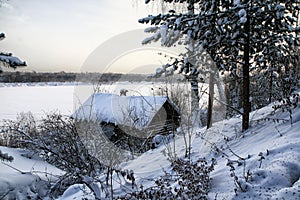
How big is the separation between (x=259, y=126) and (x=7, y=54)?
5.01 m

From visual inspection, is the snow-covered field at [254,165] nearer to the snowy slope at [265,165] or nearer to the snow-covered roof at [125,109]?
the snowy slope at [265,165]

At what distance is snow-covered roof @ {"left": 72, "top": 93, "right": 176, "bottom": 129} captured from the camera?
12.2 m

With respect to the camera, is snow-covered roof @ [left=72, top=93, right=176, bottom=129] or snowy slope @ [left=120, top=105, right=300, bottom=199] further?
snow-covered roof @ [left=72, top=93, right=176, bottom=129]

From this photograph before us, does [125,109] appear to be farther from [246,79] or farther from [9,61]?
[9,61]

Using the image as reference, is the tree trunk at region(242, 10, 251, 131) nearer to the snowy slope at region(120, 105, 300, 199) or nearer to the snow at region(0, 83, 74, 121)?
the snowy slope at region(120, 105, 300, 199)

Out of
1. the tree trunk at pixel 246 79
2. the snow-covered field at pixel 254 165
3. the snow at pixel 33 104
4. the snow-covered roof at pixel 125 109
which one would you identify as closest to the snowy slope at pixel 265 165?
the snow-covered field at pixel 254 165

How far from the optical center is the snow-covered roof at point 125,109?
12164 mm

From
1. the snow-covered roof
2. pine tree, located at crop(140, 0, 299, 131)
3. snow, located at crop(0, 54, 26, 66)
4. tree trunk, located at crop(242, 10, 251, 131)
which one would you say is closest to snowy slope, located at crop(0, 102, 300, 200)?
tree trunk, located at crop(242, 10, 251, 131)

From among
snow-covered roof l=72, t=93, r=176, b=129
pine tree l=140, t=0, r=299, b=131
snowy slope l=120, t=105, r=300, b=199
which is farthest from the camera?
snow-covered roof l=72, t=93, r=176, b=129

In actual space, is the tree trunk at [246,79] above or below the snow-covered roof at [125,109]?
above

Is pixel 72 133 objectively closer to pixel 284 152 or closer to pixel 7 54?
pixel 7 54

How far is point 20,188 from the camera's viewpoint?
6629mm

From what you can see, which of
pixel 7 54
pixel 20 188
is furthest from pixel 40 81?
pixel 7 54

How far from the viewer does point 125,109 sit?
13.3 m
